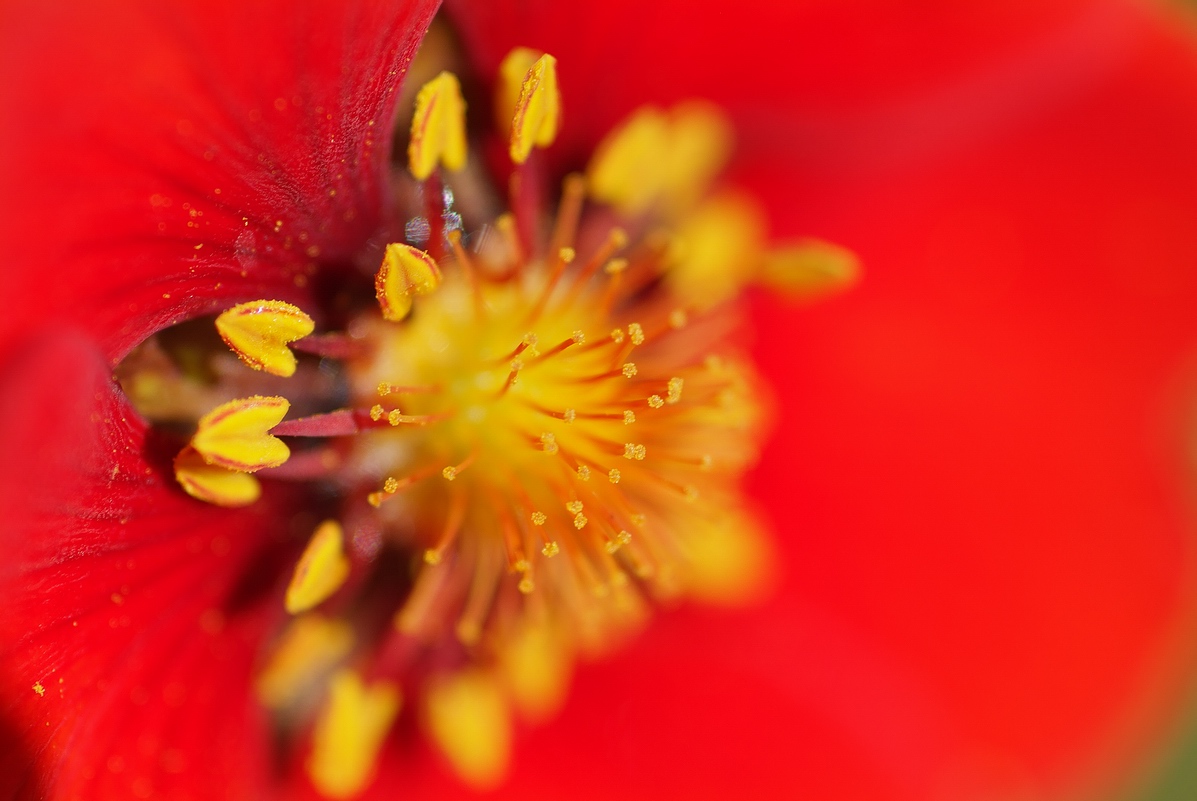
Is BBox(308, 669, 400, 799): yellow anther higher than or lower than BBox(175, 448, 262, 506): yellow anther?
lower

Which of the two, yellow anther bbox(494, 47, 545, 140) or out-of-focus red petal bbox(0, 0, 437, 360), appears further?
yellow anther bbox(494, 47, 545, 140)

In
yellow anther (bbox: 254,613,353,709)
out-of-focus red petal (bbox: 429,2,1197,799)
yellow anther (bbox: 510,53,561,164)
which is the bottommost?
out-of-focus red petal (bbox: 429,2,1197,799)

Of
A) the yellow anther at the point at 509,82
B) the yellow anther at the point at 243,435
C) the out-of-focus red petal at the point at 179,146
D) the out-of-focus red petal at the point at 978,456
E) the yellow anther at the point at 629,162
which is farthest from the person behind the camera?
the out-of-focus red petal at the point at 978,456

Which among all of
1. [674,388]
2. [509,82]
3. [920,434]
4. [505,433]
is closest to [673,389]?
[674,388]

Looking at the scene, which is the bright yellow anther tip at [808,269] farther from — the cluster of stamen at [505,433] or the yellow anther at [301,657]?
the yellow anther at [301,657]

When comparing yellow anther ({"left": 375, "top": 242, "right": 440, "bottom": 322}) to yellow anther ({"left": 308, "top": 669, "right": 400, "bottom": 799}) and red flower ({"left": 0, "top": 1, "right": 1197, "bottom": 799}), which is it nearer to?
red flower ({"left": 0, "top": 1, "right": 1197, "bottom": 799})

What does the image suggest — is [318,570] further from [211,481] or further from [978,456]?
[978,456]

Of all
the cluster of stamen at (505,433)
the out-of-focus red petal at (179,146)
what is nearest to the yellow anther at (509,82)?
the cluster of stamen at (505,433)

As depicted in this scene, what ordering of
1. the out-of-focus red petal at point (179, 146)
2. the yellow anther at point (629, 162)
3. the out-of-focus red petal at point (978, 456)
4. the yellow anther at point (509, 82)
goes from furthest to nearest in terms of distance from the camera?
the out-of-focus red petal at point (978, 456), the yellow anther at point (629, 162), the yellow anther at point (509, 82), the out-of-focus red petal at point (179, 146)

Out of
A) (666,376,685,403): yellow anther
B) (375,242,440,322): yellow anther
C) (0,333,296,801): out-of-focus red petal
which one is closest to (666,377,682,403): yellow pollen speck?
(666,376,685,403): yellow anther
